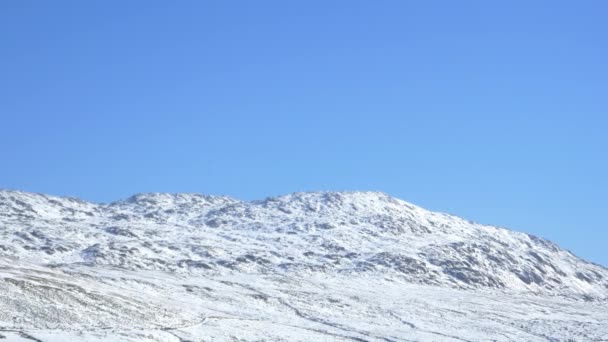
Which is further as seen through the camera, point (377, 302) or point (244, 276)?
point (244, 276)

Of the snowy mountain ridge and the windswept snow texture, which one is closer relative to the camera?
the windswept snow texture

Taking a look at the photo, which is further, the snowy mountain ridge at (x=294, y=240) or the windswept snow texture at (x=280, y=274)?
the snowy mountain ridge at (x=294, y=240)

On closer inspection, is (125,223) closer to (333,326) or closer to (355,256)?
(355,256)

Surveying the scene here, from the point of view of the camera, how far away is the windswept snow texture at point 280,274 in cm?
5409

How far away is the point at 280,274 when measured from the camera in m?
104

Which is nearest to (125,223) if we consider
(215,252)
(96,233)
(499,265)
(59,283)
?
(96,233)

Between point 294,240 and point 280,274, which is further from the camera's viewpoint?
point 294,240

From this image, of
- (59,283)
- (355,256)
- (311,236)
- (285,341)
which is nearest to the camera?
(285,341)

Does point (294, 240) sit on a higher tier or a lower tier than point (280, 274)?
higher

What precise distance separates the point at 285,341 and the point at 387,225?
101125mm

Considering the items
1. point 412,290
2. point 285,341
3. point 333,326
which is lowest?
point 285,341

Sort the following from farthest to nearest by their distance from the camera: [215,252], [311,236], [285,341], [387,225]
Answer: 1. [387,225]
2. [311,236]
3. [215,252]
4. [285,341]

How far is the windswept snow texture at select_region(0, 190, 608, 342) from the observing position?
5409cm

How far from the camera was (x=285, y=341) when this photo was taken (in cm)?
5238
